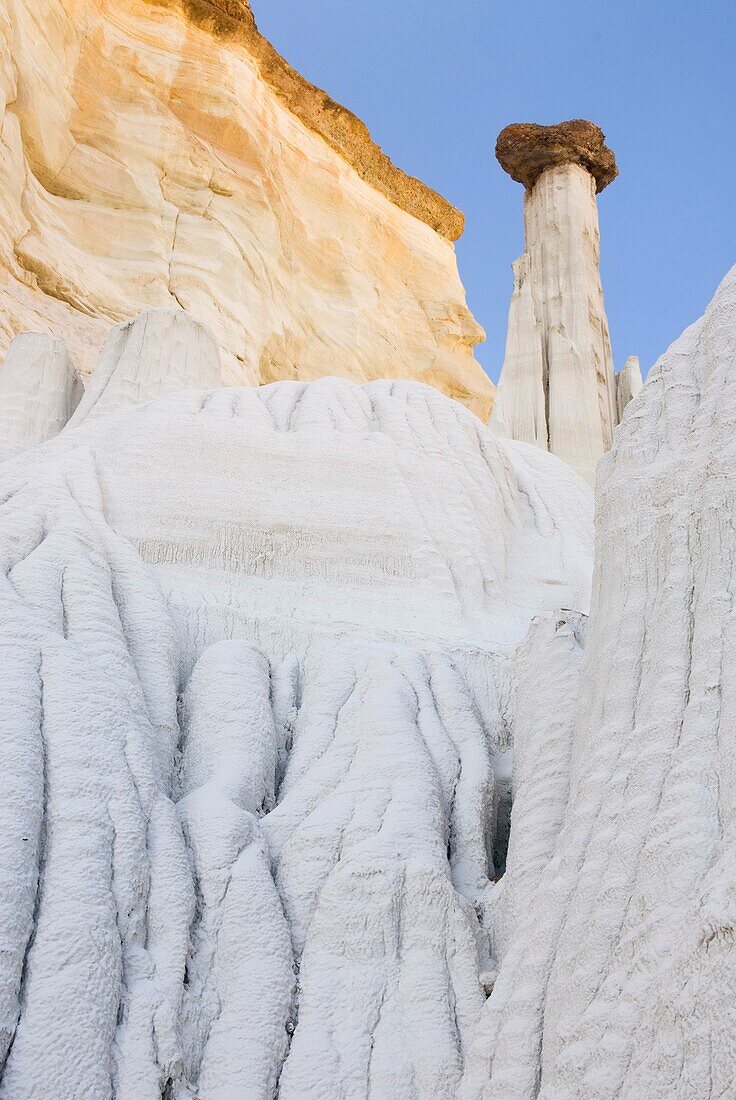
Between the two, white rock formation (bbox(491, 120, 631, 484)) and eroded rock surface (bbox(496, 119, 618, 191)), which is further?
eroded rock surface (bbox(496, 119, 618, 191))

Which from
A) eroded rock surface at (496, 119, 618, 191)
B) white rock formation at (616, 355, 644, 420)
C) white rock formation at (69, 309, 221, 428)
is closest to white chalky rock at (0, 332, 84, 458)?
white rock formation at (69, 309, 221, 428)

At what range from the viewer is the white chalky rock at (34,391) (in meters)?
9.42

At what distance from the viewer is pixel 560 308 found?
20766 mm

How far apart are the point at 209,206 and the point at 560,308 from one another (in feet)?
24.8

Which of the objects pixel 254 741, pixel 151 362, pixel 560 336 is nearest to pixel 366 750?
pixel 254 741

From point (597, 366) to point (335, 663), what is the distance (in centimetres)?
1626

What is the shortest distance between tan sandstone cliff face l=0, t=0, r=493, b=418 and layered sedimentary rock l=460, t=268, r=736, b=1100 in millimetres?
10696

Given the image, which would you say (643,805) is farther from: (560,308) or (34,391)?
(560,308)

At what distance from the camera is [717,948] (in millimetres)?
2395

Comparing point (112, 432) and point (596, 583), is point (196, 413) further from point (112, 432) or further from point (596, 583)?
point (596, 583)

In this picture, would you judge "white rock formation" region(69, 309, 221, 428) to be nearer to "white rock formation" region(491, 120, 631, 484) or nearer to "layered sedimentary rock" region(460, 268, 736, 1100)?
"layered sedimentary rock" region(460, 268, 736, 1100)

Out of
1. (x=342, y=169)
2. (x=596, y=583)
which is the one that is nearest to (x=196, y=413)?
(x=596, y=583)

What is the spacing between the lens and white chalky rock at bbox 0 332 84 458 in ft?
30.9

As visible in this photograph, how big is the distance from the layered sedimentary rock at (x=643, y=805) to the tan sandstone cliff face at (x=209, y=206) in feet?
35.1
